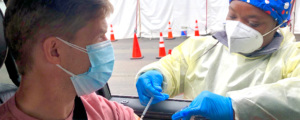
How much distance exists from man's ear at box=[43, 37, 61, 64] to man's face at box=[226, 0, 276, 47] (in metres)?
1.10

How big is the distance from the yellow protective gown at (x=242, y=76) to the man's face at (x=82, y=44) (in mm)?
753

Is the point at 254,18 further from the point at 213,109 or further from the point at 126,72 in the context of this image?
the point at 126,72

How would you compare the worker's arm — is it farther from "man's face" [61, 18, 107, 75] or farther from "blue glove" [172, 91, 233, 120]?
"man's face" [61, 18, 107, 75]

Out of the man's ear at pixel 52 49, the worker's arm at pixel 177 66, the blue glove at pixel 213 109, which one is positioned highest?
the man's ear at pixel 52 49

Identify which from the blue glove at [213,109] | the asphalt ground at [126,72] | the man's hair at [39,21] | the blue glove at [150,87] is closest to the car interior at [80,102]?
the blue glove at [150,87]

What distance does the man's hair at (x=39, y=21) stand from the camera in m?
0.96

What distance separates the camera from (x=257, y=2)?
1538mm

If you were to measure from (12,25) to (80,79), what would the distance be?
0.32 m

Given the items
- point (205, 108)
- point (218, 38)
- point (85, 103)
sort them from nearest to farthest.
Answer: point (85, 103) → point (205, 108) → point (218, 38)

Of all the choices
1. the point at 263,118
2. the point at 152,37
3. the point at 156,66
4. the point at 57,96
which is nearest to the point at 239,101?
the point at 263,118

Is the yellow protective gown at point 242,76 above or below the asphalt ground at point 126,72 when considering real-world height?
above

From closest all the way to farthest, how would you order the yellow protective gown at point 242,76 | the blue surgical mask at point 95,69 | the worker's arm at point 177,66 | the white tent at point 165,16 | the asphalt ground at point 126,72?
1. the blue surgical mask at point 95,69
2. the yellow protective gown at point 242,76
3. the worker's arm at point 177,66
4. the asphalt ground at point 126,72
5. the white tent at point 165,16

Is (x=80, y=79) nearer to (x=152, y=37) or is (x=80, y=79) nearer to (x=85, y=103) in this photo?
(x=85, y=103)

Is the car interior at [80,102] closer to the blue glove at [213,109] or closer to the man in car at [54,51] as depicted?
the man in car at [54,51]
